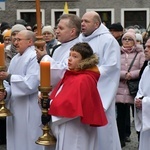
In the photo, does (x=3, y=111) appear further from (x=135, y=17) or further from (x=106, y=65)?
(x=135, y=17)

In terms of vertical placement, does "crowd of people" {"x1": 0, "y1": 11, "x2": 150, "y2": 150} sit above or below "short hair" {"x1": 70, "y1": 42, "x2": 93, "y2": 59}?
below

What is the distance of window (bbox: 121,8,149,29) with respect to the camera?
1037 inches

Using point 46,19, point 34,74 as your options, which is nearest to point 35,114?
point 34,74

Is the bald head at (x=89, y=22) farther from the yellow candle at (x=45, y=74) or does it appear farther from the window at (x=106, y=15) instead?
the window at (x=106, y=15)

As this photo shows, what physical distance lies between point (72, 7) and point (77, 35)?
20.8 m

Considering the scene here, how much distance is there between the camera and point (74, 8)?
1031 inches

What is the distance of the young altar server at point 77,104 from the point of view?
4.77 m

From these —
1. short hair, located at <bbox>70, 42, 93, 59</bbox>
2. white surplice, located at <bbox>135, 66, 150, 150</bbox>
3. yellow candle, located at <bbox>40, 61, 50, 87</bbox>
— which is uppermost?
short hair, located at <bbox>70, 42, 93, 59</bbox>

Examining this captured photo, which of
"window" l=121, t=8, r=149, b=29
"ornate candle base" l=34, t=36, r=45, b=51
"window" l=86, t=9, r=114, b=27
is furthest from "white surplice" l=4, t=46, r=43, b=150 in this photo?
"window" l=121, t=8, r=149, b=29

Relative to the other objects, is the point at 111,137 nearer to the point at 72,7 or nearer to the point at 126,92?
the point at 126,92

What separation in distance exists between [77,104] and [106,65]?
141 cm

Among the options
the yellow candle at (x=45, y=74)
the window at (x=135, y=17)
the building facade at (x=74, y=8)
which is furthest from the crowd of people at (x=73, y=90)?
the window at (x=135, y=17)

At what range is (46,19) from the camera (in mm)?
26141

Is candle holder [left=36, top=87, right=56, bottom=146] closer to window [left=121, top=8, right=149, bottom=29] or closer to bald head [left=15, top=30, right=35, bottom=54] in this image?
bald head [left=15, top=30, right=35, bottom=54]
